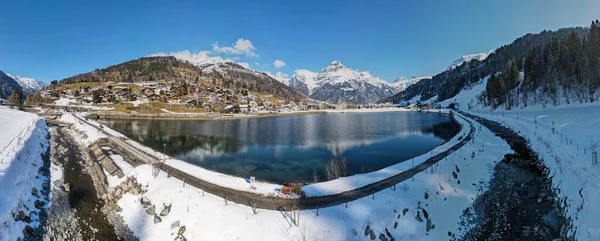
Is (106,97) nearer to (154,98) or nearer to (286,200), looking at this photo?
(154,98)

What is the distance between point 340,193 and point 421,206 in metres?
4.86

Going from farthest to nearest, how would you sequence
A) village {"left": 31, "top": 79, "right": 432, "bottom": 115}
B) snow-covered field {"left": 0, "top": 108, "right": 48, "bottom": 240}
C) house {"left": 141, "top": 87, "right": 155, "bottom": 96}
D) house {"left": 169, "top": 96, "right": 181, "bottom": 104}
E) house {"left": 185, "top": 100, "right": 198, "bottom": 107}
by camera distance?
house {"left": 141, "top": 87, "right": 155, "bottom": 96}
house {"left": 169, "top": 96, "right": 181, "bottom": 104}
house {"left": 185, "top": 100, "right": 198, "bottom": 107}
village {"left": 31, "top": 79, "right": 432, "bottom": 115}
snow-covered field {"left": 0, "top": 108, "right": 48, "bottom": 240}

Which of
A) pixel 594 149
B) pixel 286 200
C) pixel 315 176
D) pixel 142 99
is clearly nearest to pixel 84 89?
pixel 142 99

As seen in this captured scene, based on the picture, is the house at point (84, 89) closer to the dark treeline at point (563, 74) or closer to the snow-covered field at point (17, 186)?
the snow-covered field at point (17, 186)

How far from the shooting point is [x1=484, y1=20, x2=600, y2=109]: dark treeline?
51.7m

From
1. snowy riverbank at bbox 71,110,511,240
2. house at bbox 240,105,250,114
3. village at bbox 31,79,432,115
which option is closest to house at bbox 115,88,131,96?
village at bbox 31,79,432,115

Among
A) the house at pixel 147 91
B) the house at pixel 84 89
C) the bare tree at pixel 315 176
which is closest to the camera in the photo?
the bare tree at pixel 315 176

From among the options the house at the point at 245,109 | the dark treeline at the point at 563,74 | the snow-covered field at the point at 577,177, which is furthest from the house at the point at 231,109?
the snow-covered field at the point at 577,177

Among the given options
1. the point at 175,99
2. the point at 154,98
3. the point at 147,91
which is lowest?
the point at 175,99

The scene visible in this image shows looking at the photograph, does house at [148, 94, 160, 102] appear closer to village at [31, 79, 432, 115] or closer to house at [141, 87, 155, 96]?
village at [31, 79, 432, 115]

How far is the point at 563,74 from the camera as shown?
2336 inches

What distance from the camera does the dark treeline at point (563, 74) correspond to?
51.7 m

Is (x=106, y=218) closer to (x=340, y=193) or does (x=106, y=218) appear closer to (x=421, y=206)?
(x=340, y=193)

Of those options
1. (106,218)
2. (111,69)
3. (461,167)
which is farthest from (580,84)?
(111,69)
